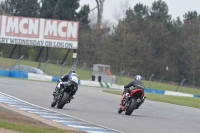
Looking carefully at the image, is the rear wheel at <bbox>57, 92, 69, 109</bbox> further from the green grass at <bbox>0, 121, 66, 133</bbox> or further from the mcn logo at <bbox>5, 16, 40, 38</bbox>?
the mcn logo at <bbox>5, 16, 40, 38</bbox>

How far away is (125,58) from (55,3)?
20.0 meters

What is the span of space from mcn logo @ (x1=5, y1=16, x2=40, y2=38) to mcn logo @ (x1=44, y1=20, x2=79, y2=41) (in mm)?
1018

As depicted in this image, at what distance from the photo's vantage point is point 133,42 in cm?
6669

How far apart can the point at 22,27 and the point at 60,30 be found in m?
3.64

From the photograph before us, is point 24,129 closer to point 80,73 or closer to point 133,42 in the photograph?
point 80,73

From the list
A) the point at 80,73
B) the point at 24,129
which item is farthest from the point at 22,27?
the point at 24,129

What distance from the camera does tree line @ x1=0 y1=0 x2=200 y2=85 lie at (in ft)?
219

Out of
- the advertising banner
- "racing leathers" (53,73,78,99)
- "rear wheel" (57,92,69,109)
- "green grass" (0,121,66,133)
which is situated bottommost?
"green grass" (0,121,66,133)

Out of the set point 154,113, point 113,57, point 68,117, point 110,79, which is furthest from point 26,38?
point 68,117

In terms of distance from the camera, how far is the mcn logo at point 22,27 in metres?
54.7

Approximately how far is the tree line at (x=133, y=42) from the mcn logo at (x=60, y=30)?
35.8ft

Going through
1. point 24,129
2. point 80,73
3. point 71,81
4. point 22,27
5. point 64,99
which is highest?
point 22,27

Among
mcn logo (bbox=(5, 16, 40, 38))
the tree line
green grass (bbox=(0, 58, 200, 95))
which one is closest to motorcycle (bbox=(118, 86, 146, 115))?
green grass (bbox=(0, 58, 200, 95))

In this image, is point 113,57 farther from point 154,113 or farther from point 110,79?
point 154,113
